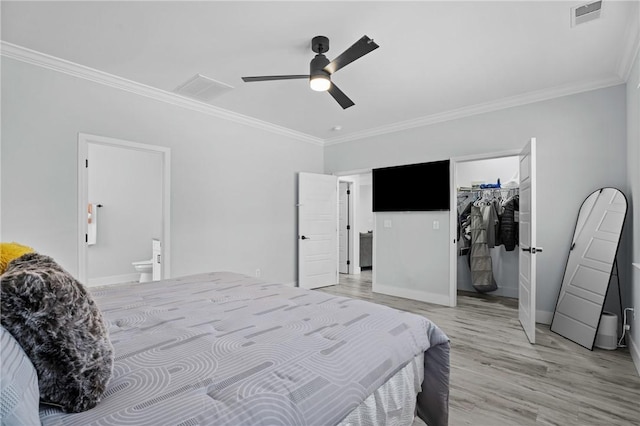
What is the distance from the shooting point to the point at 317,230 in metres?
5.40

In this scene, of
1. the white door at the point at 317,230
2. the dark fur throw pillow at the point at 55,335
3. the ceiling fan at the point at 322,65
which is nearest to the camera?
the dark fur throw pillow at the point at 55,335

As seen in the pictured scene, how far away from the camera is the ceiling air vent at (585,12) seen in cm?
213

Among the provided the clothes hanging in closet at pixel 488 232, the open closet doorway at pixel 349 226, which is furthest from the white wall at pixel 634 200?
the open closet doorway at pixel 349 226

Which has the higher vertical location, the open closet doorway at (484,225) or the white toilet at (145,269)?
the open closet doorway at (484,225)

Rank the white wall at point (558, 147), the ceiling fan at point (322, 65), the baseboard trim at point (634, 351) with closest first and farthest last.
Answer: the ceiling fan at point (322, 65) → the baseboard trim at point (634, 351) → the white wall at point (558, 147)

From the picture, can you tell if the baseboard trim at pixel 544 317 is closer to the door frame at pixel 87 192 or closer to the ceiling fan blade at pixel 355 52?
the ceiling fan blade at pixel 355 52

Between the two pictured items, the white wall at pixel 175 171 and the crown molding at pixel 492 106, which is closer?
the white wall at pixel 175 171

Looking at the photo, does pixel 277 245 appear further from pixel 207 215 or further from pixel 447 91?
pixel 447 91

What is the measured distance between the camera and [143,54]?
2.79m

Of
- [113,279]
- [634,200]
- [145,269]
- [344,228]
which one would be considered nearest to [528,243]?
[634,200]

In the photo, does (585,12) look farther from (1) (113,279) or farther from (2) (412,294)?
(1) (113,279)

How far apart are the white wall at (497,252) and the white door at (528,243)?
1.38 meters

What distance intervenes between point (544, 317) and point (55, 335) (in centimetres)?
437

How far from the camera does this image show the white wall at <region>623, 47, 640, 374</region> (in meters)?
2.56
